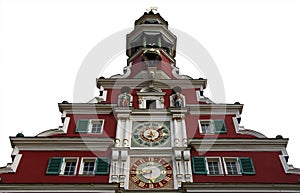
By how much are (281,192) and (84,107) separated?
11.5m

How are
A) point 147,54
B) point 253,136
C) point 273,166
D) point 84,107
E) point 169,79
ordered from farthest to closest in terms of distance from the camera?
point 147,54, point 169,79, point 84,107, point 253,136, point 273,166

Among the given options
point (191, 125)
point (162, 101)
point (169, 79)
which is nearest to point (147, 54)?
point (169, 79)

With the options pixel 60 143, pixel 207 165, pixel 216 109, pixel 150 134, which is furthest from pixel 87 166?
pixel 216 109

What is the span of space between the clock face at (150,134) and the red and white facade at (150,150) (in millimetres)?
49

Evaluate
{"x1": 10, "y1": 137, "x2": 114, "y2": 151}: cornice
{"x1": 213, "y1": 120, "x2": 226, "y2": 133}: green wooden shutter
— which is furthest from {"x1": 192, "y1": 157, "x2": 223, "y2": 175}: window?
{"x1": 10, "y1": 137, "x2": 114, "y2": 151}: cornice

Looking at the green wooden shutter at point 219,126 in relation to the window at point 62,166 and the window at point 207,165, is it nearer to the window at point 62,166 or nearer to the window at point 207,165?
the window at point 207,165

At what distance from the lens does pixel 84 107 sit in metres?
26.5

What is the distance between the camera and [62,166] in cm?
2214

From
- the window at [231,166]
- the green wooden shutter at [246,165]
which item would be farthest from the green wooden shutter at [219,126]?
the green wooden shutter at [246,165]

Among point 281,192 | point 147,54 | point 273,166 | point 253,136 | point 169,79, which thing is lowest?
point 281,192

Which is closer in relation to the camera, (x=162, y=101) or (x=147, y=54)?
(x=162, y=101)

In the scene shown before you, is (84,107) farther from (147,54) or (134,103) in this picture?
(147,54)

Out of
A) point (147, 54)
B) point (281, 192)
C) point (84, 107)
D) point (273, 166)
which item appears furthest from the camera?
point (147, 54)

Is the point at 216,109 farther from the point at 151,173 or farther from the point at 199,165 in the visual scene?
the point at 151,173
